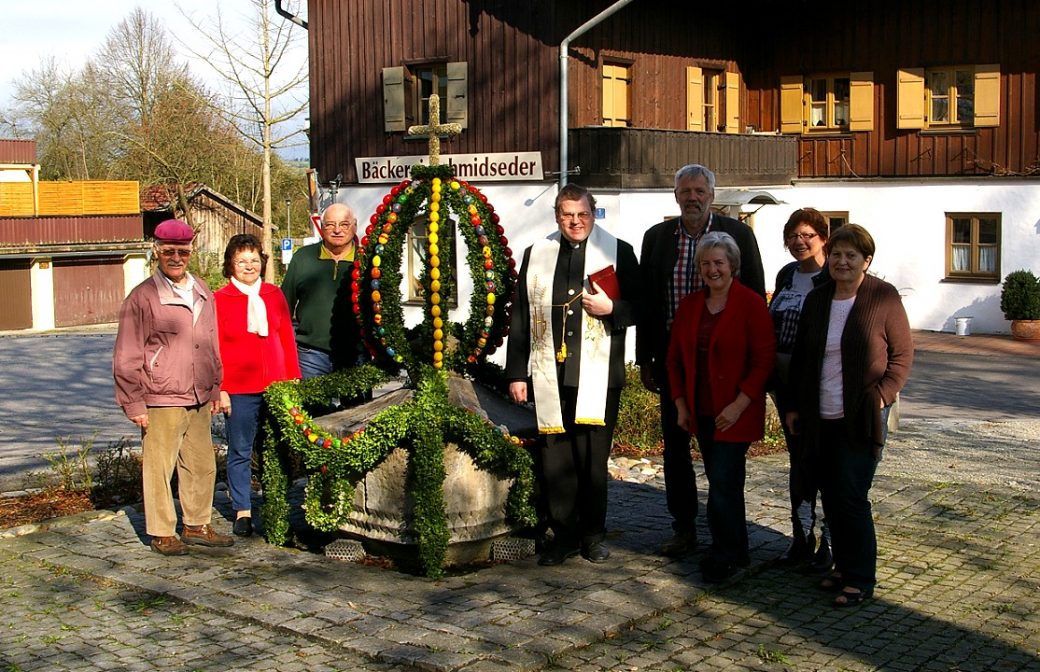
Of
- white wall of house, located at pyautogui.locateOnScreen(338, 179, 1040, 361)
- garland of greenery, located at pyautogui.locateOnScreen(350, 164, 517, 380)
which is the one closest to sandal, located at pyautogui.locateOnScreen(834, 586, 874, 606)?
garland of greenery, located at pyautogui.locateOnScreen(350, 164, 517, 380)

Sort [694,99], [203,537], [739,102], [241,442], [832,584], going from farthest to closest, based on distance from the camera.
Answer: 1. [739,102]
2. [694,99]
3. [241,442]
4. [203,537]
5. [832,584]

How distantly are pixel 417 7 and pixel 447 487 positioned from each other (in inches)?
811

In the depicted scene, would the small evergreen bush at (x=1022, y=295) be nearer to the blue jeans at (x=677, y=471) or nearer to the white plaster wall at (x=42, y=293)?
the blue jeans at (x=677, y=471)

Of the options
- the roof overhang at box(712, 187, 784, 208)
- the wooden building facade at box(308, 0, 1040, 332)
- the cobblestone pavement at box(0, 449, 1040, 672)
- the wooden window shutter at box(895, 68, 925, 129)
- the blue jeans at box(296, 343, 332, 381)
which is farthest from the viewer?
the wooden window shutter at box(895, 68, 925, 129)

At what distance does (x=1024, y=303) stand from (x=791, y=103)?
712cm

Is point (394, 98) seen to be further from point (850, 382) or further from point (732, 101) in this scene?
point (850, 382)

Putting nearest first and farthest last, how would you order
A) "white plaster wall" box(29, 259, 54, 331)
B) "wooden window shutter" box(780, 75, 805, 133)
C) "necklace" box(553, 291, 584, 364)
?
"necklace" box(553, 291, 584, 364) → "wooden window shutter" box(780, 75, 805, 133) → "white plaster wall" box(29, 259, 54, 331)

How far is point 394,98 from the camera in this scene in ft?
86.3

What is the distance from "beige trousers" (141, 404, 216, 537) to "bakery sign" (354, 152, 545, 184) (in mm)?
16487

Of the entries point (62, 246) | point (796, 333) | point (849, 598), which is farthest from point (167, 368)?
point (62, 246)

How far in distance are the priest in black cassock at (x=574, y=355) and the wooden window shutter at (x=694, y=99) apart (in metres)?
20.0

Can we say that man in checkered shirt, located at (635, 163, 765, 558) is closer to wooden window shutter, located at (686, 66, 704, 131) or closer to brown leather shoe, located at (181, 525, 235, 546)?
brown leather shoe, located at (181, 525, 235, 546)

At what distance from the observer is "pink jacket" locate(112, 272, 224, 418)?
23.3 ft

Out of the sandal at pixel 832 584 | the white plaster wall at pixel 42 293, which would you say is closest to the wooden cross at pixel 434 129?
the sandal at pixel 832 584
